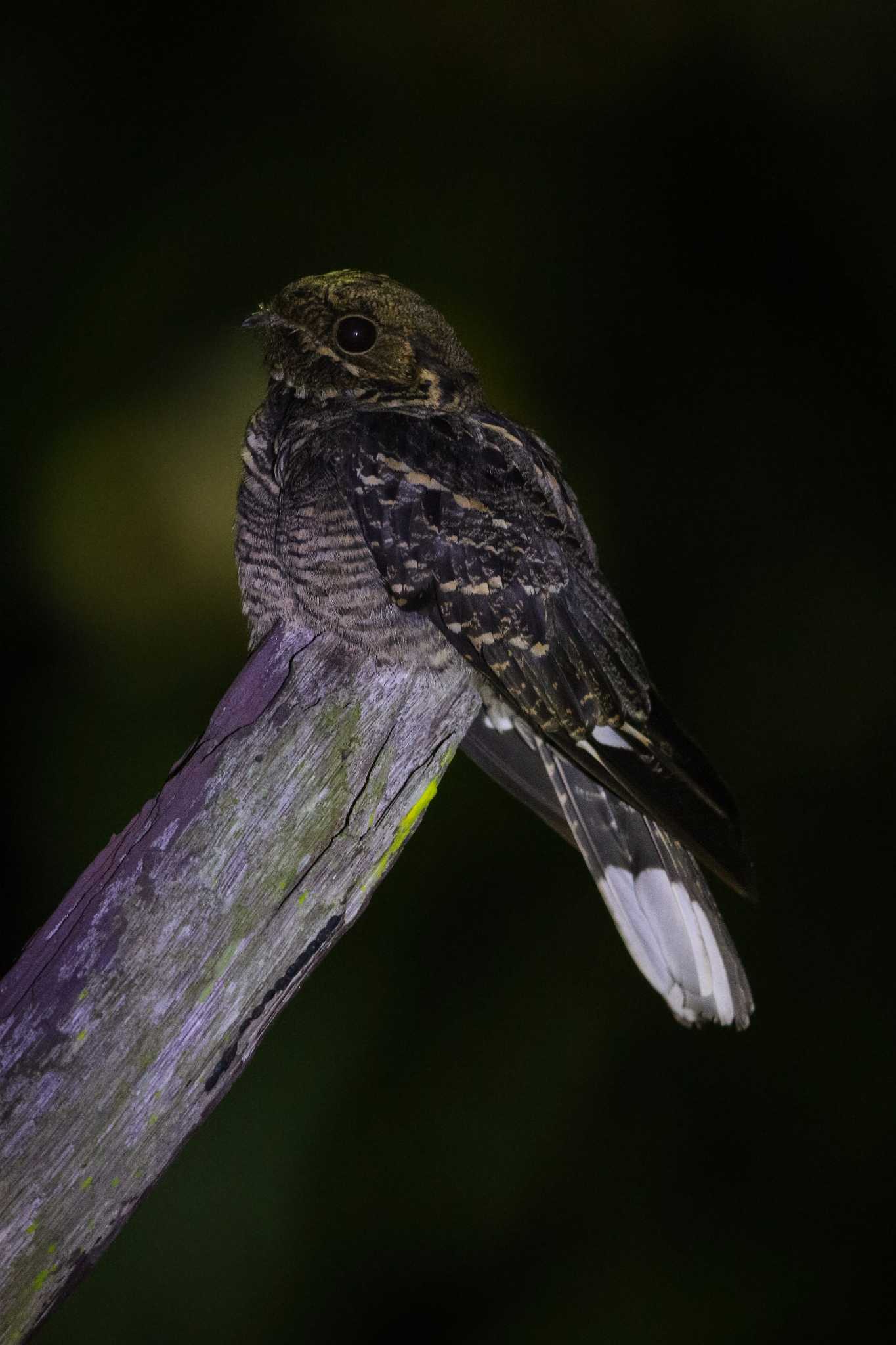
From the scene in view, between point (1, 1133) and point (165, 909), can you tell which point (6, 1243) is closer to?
point (1, 1133)

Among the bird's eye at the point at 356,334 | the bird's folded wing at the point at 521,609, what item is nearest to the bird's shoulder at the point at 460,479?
the bird's folded wing at the point at 521,609

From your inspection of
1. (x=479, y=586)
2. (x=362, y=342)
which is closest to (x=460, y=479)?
(x=479, y=586)

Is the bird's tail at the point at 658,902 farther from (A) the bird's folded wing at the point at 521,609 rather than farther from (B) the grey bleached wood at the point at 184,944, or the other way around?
(B) the grey bleached wood at the point at 184,944

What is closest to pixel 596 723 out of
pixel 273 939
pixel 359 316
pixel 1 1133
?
pixel 273 939

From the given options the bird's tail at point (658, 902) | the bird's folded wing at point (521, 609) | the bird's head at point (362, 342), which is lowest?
the bird's tail at point (658, 902)

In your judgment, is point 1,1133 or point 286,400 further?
point 286,400

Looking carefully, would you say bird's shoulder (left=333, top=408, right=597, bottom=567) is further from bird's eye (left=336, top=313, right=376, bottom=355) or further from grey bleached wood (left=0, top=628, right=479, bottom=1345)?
grey bleached wood (left=0, top=628, right=479, bottom=1345)
